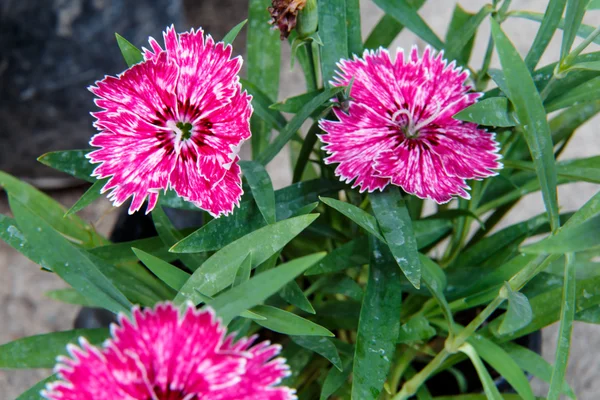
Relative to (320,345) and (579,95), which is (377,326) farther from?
(579,95)

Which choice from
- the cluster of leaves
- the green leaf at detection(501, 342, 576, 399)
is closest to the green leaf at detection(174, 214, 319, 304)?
the cluster of leaves

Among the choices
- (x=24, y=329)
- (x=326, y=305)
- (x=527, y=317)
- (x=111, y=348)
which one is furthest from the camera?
(x=24, y=329)

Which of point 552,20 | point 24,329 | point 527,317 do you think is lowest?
Result: point 24,329

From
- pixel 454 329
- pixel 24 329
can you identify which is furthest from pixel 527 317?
pixel 24 329

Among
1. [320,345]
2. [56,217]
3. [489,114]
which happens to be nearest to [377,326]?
[320,345]

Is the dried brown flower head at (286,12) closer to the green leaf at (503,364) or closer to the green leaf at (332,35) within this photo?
the green leaf at (332,35)

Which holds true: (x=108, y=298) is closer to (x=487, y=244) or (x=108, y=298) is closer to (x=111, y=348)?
(x=111, y=348)
